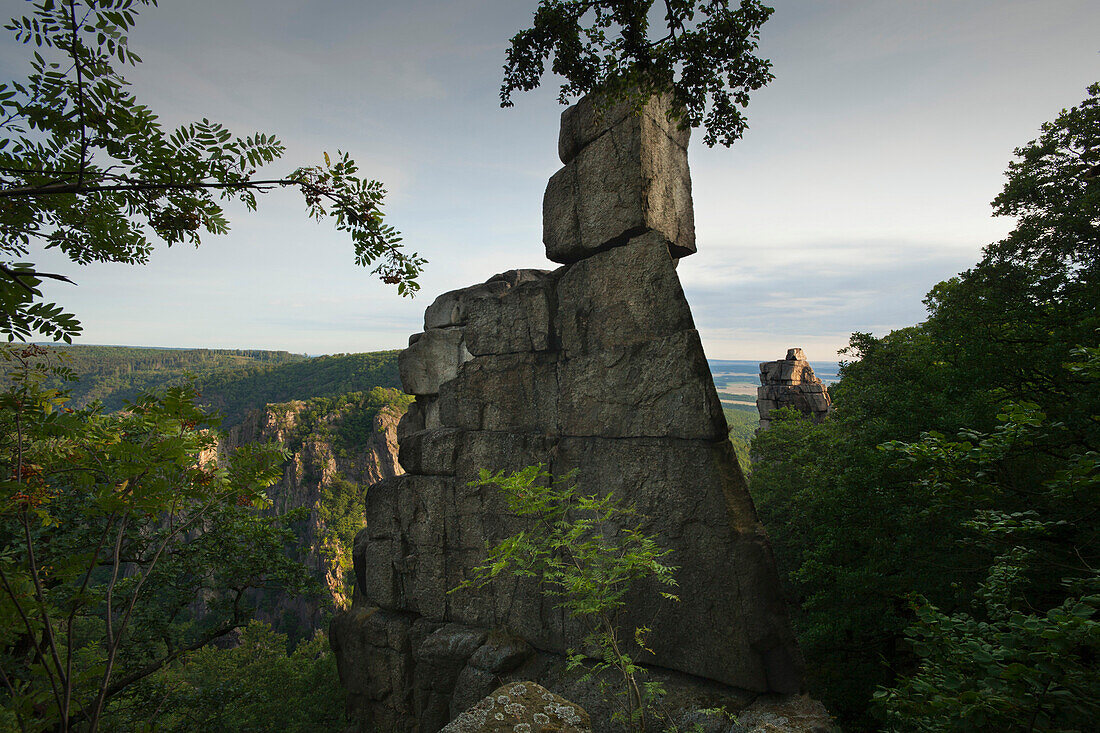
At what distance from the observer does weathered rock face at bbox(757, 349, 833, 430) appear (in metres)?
34.4

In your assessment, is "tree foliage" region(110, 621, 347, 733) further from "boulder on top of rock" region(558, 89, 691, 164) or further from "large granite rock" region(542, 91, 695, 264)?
"boulder on top of rock" region(558, 89, 691, 164)

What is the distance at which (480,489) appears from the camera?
1071cm

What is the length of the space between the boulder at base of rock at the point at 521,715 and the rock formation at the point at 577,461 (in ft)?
15.6

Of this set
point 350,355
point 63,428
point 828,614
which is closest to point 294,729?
point 828,614

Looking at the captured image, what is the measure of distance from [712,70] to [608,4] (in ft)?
5.80

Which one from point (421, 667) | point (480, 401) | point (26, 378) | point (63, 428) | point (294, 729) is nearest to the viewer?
point (63, 428)

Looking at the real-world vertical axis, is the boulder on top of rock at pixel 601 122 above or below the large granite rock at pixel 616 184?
above

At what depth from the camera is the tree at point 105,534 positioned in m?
2.95

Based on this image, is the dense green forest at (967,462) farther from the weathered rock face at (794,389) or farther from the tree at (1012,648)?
the weathered rock face at (794,389)

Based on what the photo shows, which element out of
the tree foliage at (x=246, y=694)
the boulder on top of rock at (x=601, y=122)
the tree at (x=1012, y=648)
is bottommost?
the tree foliage at (x=246, y=694)

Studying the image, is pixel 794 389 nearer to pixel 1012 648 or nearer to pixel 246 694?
pixel 1012 648

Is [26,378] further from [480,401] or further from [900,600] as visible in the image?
[900,600]

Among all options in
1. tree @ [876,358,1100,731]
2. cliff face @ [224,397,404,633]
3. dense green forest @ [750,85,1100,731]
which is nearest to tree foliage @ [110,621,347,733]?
tree @ [876,358,1100,731]

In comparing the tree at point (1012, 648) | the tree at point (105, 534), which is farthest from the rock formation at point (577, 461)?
the tree at point (1012, 648)
